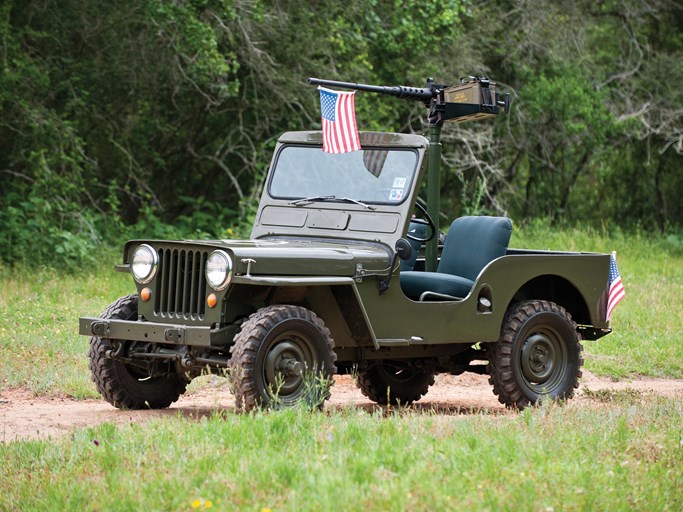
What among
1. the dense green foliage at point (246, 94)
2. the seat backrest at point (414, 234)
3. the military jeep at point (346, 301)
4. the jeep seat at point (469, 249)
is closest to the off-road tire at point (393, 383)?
the military jeep at point (346, 301)

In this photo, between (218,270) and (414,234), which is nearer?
(218,270)

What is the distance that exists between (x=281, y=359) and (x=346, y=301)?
28.3 inches

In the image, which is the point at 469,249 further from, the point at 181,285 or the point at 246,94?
the point at 246,94

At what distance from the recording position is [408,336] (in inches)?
320

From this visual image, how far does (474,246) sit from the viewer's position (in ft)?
29.7

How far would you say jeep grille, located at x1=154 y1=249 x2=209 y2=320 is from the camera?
7527 millimetres

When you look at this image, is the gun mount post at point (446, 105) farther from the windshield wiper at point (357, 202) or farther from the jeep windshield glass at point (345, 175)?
the windshield wiper at point (357, 202)

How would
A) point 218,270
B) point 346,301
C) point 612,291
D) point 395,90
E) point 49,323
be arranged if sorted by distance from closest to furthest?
point 218,270
point 346,301
point 395,90
point 612,291
point 49,323

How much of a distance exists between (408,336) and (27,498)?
3.06 m

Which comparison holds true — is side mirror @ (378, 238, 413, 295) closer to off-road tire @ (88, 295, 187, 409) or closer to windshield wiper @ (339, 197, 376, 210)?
windshield wiper @ (339, 197, 376, 210)

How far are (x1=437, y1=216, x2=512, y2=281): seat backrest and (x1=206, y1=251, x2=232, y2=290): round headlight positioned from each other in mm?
2314

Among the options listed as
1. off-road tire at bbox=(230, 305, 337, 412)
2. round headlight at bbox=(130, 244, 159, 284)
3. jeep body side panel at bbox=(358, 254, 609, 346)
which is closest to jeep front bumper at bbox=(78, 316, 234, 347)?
off-road tire at bbox=(230, 305, 337, 412)

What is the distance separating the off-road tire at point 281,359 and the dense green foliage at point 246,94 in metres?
9.16

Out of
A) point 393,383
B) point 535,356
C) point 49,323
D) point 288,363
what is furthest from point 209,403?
point 49,323
